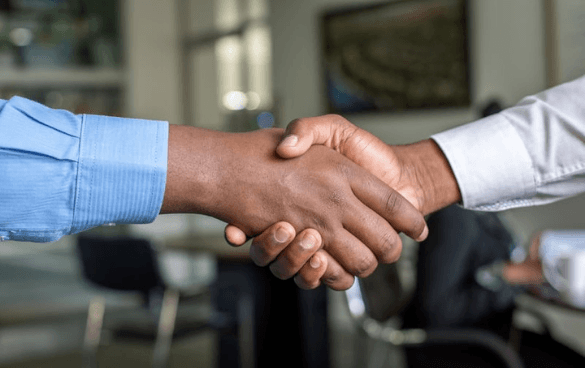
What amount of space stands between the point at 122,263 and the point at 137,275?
90 mm

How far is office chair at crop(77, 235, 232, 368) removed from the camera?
3016mm

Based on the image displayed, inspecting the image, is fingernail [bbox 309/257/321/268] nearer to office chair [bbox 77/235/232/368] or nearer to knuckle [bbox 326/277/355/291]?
knuckle [bbox 326/277/355/291]

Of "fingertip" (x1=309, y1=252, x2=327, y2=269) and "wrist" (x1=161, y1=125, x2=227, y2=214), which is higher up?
"wrist" (x1=161, y1=125, x2=227, y2=214)

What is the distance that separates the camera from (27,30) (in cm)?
632

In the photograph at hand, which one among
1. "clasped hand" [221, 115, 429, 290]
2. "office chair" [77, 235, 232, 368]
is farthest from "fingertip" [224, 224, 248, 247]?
"office chair" [77, 235, 232, 368]

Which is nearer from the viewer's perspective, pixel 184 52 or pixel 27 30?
pixel 27 30

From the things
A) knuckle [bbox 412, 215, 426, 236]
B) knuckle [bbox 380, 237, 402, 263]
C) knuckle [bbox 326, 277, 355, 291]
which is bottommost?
knuckle [bbox 326, 277, 355, 291]

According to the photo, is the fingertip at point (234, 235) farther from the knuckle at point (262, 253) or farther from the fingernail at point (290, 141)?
the fingernail at point (290, 141)

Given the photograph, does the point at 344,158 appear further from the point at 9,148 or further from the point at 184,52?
the point at 184,52

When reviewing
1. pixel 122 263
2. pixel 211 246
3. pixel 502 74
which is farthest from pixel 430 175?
pixel 502 74

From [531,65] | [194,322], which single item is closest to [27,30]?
[194,322]

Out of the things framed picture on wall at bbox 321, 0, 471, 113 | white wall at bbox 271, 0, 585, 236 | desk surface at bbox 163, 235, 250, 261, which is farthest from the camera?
framed picture on wall at bbox 321, 0, 471, 113

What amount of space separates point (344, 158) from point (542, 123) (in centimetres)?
42

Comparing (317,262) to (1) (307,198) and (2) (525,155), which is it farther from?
(2) (525,155)
